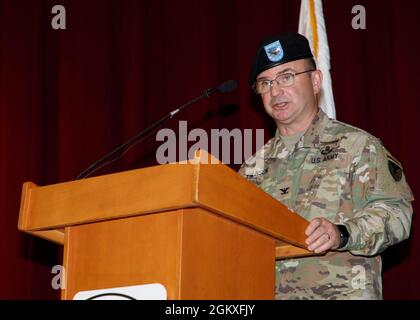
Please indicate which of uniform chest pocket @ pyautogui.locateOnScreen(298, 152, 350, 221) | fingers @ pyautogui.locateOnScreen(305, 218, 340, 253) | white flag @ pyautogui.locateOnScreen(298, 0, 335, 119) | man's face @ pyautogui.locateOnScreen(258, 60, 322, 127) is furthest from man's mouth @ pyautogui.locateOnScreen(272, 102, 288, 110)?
fingers @ pyautogui.locateOnScreen(305, 218, 340, 253)

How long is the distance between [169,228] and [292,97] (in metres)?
1.13

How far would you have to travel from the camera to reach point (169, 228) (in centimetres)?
A: 121

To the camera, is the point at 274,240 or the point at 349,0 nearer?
the point at 274,240

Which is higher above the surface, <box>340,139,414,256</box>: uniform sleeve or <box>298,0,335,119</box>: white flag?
<box>298,0,335,119</box>: white flag

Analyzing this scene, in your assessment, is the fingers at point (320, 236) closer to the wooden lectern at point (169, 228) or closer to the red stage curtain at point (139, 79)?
the wooden lectern at point (169, 228)

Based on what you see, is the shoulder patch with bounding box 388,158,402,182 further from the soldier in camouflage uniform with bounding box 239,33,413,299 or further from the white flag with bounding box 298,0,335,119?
the white flag with bounding box 298,0,335,119

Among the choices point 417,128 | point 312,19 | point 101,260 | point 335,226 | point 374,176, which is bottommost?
point 101,260

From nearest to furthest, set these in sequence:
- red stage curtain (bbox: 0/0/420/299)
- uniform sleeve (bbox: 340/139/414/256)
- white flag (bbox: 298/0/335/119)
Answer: uniform sleeve (bbox: 340/139/414/256)
white flag (bbox: 298/0/335/119)
red stage curtain (bbox: 0/0/420/299)

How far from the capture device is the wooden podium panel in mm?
1195

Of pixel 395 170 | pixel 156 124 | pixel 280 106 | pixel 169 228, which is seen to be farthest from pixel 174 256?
pixel 280 106

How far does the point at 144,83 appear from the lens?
127 inches

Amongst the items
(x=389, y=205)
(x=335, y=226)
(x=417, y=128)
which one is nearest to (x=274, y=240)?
(x=335, y=226)

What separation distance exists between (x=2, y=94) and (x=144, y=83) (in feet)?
2.04

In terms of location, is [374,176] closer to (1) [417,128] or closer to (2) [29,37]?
(1) [417,128]
